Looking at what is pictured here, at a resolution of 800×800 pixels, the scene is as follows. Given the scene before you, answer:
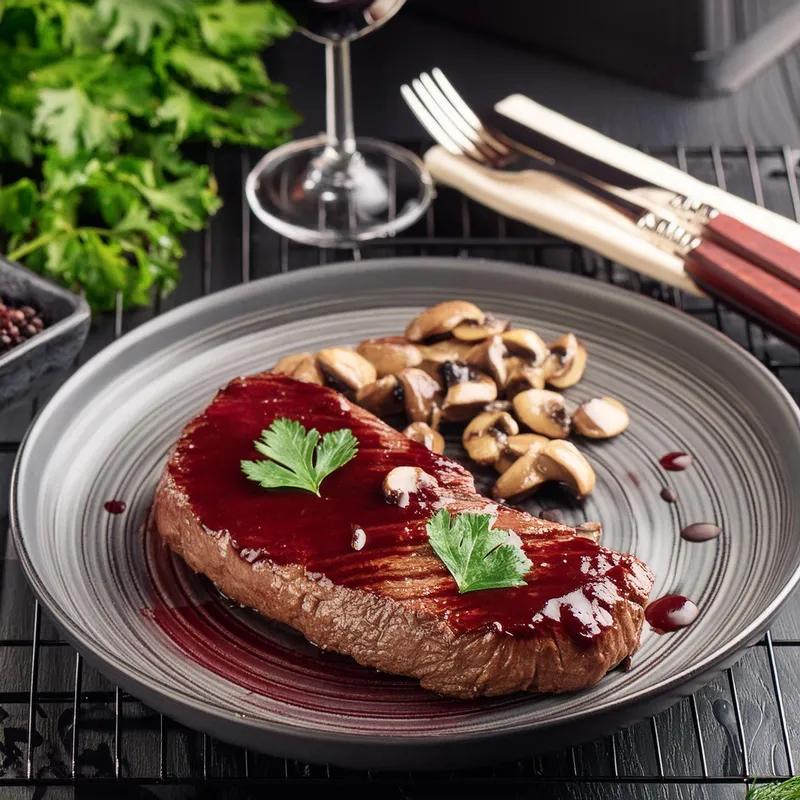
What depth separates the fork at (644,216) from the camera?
4000 millimetres

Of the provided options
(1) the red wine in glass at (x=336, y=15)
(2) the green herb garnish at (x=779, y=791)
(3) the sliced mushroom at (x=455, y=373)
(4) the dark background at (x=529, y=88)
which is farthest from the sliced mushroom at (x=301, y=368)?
(4) the dark background at (x=529, y=88)

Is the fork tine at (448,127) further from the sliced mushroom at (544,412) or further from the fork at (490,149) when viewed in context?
the sliced mushroom at (544,412)

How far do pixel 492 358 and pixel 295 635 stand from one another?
107 cm

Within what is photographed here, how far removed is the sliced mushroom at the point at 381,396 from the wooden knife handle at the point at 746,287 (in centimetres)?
106

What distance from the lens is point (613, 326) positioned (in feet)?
13.6

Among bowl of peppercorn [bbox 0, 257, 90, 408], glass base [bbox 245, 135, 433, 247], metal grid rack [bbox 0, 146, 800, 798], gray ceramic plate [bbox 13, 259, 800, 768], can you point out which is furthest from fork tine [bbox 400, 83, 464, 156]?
metal grid rack [bbox 0, 146, 800, 798]

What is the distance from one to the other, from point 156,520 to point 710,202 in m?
2.09

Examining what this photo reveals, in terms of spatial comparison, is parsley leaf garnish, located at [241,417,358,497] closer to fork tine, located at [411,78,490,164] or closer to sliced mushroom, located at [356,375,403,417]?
sliced mushroom, located at [356,375,403,417]

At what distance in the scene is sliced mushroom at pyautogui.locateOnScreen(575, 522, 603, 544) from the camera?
3.41 m

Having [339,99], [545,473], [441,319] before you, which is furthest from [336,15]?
[545,473]

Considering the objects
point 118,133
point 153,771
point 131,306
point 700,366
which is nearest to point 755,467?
point 700,366

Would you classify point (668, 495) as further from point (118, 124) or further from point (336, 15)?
point (118, 124)

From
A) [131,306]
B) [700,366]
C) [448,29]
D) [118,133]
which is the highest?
[448,29]

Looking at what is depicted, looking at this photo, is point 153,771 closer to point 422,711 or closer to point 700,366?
point 422,711
